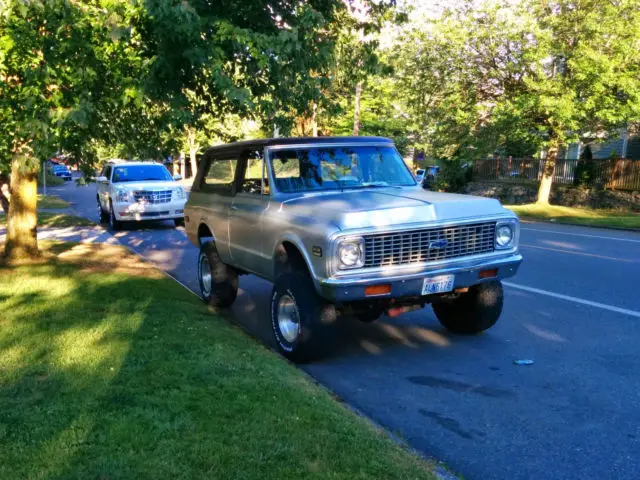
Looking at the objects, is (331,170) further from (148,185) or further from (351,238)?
(148,185)

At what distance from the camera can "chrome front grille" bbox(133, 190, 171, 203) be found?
17.9m

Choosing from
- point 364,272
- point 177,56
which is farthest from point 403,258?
point 177,56

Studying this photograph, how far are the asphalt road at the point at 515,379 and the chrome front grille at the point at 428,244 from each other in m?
1.00

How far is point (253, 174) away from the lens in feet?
23.8

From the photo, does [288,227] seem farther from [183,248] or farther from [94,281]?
[183,248]

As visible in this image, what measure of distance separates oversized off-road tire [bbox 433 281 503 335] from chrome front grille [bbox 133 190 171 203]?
41.6 feet

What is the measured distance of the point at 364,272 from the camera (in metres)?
5.42

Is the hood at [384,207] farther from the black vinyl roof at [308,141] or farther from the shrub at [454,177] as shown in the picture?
the shrub at [454,177]

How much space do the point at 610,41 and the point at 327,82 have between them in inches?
754

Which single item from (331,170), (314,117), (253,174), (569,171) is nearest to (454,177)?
(569,171)

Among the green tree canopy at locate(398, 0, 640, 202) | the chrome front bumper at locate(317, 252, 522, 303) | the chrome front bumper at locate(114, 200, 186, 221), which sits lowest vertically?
the chrome front bumper at locate(114, 200, 186, 221)

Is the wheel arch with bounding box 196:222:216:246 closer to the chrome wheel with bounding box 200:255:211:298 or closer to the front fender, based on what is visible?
the chrome wheel with bounding box 200:255:211:298

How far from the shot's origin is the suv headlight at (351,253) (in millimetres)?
5336

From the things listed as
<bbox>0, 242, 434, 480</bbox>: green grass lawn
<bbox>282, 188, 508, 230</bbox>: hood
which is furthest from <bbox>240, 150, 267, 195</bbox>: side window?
<bbox>0, 242, 434, 480</bbox>: green grass lawn
